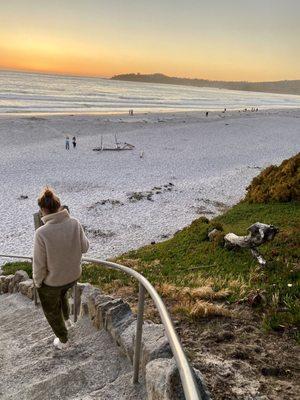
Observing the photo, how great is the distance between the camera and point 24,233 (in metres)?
19.9

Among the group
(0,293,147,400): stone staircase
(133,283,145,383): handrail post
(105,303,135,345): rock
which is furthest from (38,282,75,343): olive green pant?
(133,283,145,383): handrail post

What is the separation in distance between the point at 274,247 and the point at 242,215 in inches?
252

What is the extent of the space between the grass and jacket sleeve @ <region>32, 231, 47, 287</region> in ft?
9.47

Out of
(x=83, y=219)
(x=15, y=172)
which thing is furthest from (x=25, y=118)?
(x=83, y=219)

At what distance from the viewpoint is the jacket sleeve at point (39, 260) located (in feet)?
15.7

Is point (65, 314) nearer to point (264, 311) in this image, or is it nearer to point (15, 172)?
point (264, 311)

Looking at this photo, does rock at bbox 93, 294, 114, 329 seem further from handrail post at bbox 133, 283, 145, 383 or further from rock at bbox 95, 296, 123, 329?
handrail post at bbox 133, 283, 145, 383

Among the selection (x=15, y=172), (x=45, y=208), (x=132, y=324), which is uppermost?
(x=45, y=208)

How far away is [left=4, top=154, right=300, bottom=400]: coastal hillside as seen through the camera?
488 cm

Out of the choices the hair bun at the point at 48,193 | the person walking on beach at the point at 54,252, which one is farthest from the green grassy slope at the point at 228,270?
the hair bun at the point at 48,193

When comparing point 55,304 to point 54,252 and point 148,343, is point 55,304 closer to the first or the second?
point 54,252

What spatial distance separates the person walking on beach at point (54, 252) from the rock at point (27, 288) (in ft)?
13.8

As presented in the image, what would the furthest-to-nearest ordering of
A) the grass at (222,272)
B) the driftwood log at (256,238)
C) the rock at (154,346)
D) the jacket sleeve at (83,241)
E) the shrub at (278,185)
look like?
1. the shrub at (278,185)
2. the driftwood log at (256,238)
3. the grass at (222,272)
4. the jacket sleeve at (83,241)
5. the rock at (154,346)

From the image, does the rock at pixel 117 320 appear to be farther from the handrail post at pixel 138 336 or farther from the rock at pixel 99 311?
the handrail post at pixel 138 336
